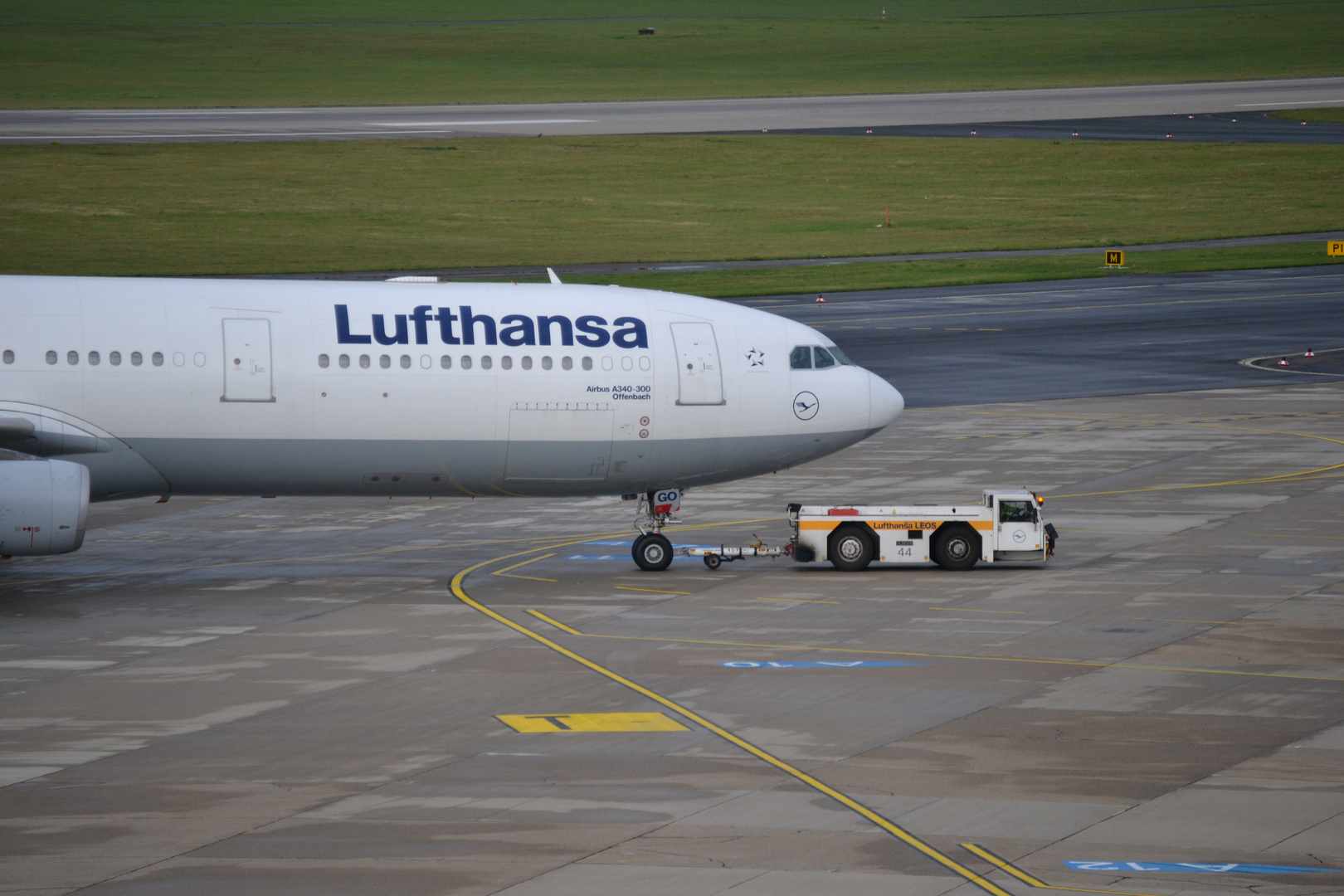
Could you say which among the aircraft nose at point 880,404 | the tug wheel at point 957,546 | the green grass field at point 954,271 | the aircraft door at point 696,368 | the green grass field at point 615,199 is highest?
the green grass field at point 615,199

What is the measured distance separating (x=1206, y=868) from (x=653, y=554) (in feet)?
59.1

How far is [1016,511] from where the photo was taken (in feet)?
116

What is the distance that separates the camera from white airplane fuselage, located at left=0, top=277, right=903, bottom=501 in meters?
32.5

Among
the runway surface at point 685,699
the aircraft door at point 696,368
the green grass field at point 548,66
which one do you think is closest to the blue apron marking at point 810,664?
the runway surface at point 685,699

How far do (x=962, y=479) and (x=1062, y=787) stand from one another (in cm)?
2288

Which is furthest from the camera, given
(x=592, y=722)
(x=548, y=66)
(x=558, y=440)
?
(x=548, y=66)

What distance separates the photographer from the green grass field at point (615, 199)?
282 ft

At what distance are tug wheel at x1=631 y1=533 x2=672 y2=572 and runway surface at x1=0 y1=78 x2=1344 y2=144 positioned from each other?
90936mm

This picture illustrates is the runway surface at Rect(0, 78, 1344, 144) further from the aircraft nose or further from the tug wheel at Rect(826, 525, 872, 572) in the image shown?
the tug wheel at Rect(826, 525, 872, 572)

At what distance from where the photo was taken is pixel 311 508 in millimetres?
43406

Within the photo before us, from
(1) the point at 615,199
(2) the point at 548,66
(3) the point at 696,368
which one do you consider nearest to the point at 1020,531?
(3) the point at 696,368

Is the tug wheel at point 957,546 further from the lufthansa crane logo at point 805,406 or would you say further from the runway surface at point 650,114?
the runway surface at point 650,114

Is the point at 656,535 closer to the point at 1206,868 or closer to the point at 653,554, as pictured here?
the point at 653,554

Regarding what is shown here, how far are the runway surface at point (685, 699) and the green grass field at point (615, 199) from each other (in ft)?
136
